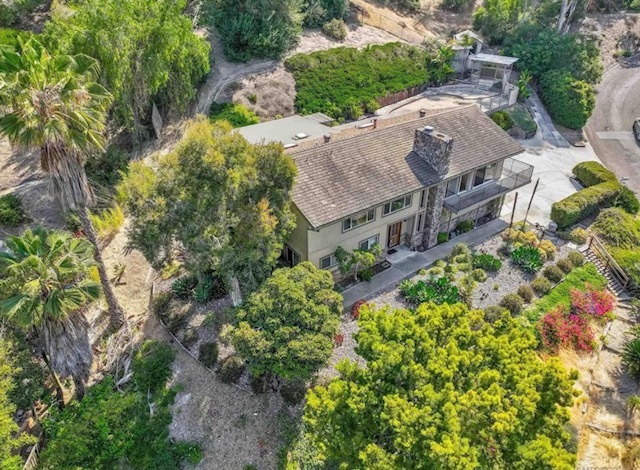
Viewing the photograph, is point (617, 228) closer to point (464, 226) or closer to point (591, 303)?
point (591, 303)

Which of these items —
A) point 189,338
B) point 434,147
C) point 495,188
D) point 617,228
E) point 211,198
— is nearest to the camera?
point 211,198

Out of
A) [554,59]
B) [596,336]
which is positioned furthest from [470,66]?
[596,336]

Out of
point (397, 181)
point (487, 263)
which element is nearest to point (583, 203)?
point (487, 263)

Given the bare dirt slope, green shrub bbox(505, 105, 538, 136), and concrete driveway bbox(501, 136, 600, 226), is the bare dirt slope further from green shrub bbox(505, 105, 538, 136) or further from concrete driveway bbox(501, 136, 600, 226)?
green shrub bbox(505, 105, 538, 136)

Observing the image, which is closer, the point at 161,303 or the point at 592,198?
the point at 161,303

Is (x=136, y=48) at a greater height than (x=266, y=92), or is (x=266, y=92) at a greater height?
(x=136, y=48)

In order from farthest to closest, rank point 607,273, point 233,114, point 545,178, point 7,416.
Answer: point 545,178 → point 233,114 → point 607,273 → point 7,416

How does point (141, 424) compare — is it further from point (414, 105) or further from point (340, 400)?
Answer: point (414, 105)
